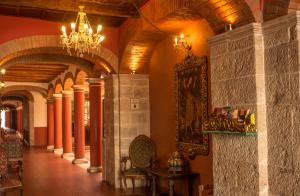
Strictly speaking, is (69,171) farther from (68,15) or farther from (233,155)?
(233,155)

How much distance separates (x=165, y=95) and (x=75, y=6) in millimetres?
2221

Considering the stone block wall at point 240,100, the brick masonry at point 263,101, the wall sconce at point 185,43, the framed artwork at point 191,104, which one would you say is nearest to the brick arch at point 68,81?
the framed artwork at point 191,104

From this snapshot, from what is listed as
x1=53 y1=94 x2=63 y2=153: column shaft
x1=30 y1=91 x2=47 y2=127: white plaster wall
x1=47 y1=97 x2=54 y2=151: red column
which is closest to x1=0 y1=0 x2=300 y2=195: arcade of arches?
x1=53 y1=94 x2=63 y2=153: column shaft

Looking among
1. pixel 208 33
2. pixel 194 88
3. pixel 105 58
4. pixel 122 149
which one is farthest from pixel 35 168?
pixel 208 33

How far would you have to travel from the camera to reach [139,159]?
657 cm

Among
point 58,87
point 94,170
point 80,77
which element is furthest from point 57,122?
point 94,170

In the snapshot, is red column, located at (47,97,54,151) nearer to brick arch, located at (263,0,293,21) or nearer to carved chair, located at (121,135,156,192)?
carved chair, located at (121,135,156,192)

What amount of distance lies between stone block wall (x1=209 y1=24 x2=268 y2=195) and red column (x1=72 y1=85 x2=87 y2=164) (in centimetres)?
707

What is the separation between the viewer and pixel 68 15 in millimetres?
6230

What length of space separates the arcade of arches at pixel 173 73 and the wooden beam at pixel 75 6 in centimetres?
1

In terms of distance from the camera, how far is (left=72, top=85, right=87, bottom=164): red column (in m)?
10.3

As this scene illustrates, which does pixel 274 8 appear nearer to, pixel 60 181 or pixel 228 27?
pixel 228 27

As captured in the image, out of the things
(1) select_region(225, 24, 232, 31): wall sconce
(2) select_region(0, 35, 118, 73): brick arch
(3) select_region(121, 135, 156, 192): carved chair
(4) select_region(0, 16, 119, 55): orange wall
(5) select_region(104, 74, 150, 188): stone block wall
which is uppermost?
(4) select_region(0, 16, 119, 55): orange wall

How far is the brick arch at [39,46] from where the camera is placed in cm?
605
